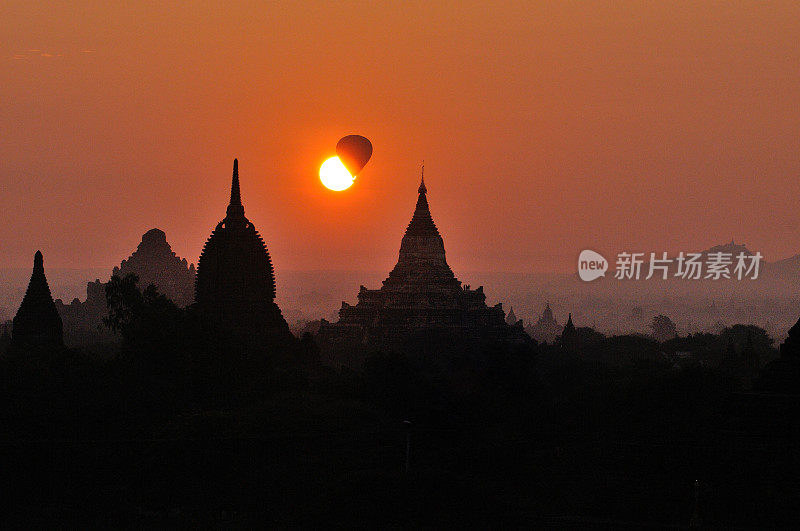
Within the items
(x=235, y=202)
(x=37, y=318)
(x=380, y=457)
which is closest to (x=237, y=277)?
(x=235, y=202)

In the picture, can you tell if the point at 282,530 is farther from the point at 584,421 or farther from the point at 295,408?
the point at 584,421

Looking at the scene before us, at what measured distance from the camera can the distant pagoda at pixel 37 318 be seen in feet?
440

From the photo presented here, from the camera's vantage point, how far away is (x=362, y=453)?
80.8m

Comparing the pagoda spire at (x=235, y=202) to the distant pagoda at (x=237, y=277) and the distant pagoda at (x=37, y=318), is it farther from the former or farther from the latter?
the distant pagoda at (x=37, y=318)

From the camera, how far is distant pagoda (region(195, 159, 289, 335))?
14612cm

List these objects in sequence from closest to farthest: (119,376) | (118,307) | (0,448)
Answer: (0,448) < (119,376) < (118,307)

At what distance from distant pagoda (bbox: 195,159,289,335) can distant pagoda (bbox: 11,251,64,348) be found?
538 inches

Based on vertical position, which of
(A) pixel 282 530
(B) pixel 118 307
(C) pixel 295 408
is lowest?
(A) pixel 282 530

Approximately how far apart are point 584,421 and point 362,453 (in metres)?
19.4

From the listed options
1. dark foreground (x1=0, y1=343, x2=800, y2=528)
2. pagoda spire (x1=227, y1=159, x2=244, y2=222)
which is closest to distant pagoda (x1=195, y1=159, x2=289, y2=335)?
pagoda spire (x1=227, y1=159, x2=244, y2=222)

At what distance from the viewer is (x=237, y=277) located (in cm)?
14650

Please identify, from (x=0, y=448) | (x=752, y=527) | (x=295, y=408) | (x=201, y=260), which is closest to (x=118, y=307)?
(x=201, y=260)

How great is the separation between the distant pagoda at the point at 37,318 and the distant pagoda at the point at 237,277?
1367 cm

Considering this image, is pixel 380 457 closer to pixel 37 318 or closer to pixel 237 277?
pixel 37 318
